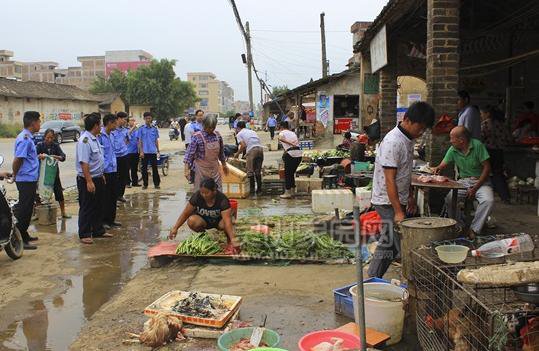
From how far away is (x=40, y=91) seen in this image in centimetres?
4556

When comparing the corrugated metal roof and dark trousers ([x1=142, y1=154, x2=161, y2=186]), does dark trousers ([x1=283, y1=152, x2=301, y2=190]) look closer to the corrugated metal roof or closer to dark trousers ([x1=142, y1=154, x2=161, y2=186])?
dark trousers ([x1=142, y1=154, x2=161, y2=186])

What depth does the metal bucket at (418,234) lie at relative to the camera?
4.13m

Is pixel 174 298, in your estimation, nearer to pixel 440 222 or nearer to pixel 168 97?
pixel 440 222

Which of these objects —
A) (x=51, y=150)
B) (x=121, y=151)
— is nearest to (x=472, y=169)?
(x=51, y=150)

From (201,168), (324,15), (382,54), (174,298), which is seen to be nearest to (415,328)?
(174,298)

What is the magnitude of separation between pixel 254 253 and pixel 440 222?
2812 mm

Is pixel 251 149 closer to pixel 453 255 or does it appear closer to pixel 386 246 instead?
pixel 386 246

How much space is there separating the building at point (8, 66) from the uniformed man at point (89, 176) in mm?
102023

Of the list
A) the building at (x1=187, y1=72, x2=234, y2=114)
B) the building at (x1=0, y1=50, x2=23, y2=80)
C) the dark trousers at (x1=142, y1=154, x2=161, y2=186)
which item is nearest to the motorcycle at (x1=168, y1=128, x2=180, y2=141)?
the dark trousers at (x1=142, y1=154, x2=161, y2=186)

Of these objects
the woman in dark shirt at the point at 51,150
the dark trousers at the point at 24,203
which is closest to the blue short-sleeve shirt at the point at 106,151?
the woman in dark shirt at the point at 51,150

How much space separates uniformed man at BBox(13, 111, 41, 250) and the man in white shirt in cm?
524

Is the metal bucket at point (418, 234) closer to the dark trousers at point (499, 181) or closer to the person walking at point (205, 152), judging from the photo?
the person walking at point (205, 152)

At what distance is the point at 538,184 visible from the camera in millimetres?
8055

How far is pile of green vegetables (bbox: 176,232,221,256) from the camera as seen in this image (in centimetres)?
655
